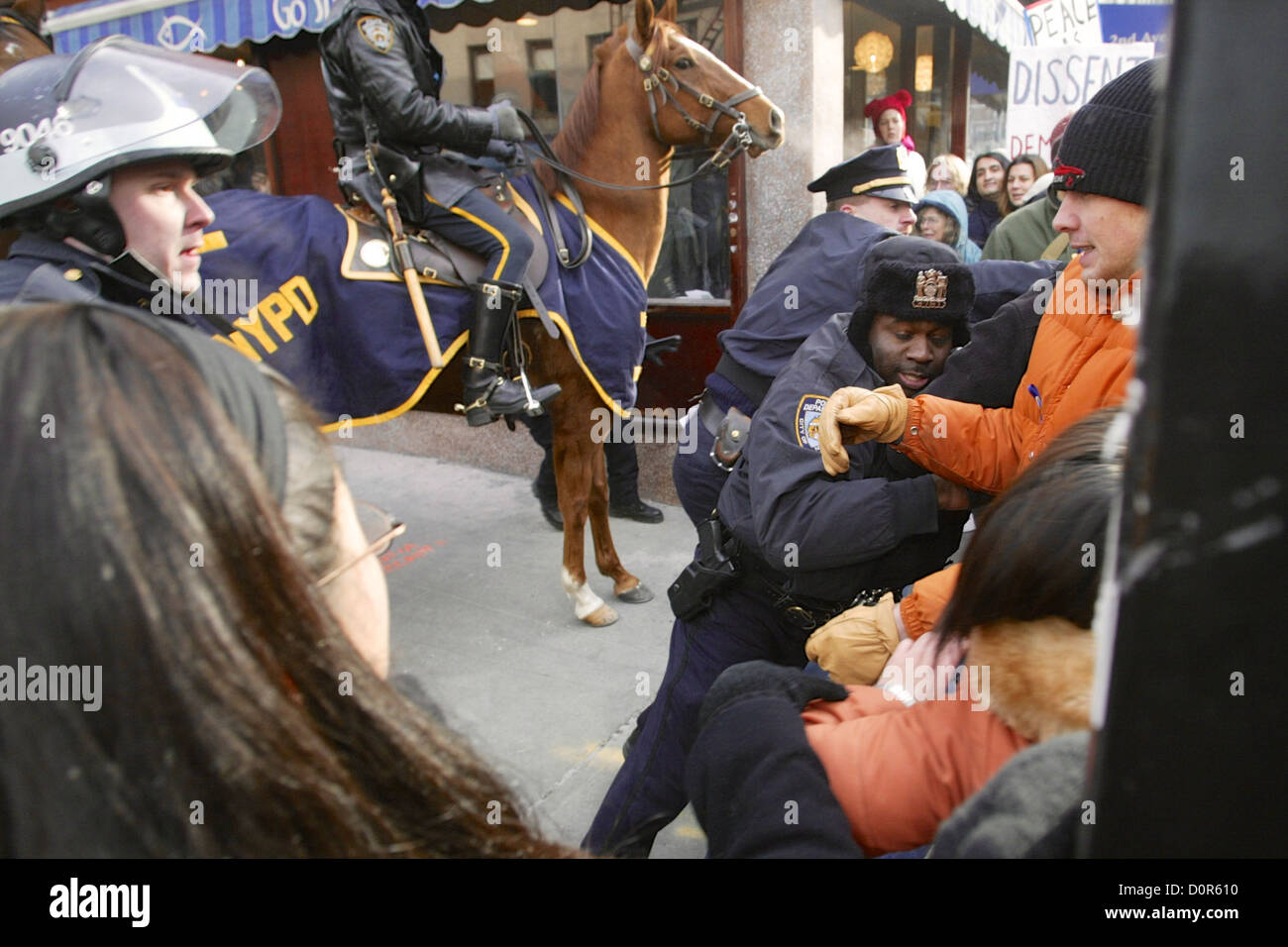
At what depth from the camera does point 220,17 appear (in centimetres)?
590

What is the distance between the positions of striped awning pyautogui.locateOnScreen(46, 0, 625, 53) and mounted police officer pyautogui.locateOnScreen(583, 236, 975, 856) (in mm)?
3823

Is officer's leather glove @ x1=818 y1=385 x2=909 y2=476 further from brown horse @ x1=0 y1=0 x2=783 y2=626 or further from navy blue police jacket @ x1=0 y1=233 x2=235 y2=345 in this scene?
brown horse @ x1=0 y1=0 x2=783 y2=626

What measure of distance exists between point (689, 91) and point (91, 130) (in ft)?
9.30

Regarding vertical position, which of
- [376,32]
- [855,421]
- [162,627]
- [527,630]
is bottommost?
[527,630]

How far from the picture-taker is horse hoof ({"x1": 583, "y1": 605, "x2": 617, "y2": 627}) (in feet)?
13.4

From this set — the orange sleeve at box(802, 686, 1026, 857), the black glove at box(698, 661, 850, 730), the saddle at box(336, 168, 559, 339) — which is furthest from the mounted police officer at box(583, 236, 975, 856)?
the saddle at box(336, 168, 559, 339)

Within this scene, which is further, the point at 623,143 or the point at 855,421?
the point at 623,143

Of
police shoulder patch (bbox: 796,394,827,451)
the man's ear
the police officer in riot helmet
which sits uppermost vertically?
the man's ear

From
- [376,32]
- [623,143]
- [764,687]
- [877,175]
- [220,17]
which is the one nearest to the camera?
[764,687]

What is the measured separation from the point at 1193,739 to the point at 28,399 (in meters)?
0.72

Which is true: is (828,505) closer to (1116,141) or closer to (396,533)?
(1116,141)

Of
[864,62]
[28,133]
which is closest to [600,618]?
[28,133]
